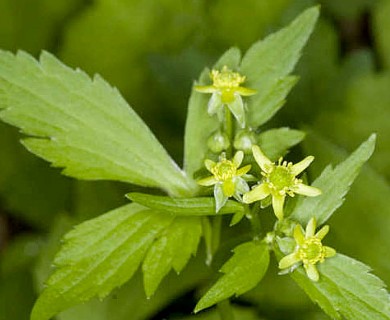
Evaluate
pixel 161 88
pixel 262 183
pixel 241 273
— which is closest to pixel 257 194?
pixel 262 183

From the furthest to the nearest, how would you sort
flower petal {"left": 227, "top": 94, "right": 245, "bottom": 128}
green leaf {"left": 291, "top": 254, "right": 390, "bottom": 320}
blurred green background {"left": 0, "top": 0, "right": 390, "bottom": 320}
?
blurred green background {"left": 0, "top": 0, "right": 390, "bottom": 320} < flower petal {"left": 227, "top": 94, "right": 245, "bottom": 128} < green leaf {"left": 291, "top": 254, "right": 390, "bottom": 320}

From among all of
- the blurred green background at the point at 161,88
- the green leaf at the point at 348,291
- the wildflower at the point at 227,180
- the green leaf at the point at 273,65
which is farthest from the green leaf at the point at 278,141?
the blurred green background at the point at 161,88

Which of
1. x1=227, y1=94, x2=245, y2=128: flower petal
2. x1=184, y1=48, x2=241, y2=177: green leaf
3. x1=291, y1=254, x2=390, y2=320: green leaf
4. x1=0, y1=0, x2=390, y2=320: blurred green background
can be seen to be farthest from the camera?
x1=0, y1=0, x2=390, y2=320: blurred green background

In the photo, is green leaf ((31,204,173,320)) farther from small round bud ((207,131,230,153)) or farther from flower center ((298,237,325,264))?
flower center ((298,237,325,264))

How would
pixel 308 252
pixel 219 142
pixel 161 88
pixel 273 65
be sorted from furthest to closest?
1. pixel 161 88
2. pixel 273 65
3. pixel 219 142
4. pixel 308 252

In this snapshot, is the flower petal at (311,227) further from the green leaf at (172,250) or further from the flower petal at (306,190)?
the green leaf at (172,250)

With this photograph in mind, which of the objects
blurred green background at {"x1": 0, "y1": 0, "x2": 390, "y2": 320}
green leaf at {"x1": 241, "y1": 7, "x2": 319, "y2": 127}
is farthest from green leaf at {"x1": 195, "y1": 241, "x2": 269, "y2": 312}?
blurred green background at {"x1": 0, "y1": 0, "x2": 390, "y2": 320}

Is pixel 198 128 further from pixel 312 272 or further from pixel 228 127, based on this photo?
pixel 312 272
